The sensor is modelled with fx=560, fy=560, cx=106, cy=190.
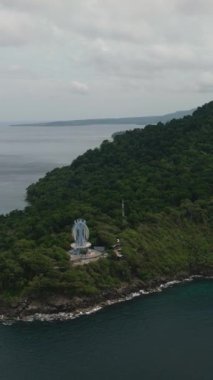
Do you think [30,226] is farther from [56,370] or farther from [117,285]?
[56,370]

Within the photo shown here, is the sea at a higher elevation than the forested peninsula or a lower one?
lower

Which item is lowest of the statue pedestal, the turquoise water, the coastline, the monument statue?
the turquoise water

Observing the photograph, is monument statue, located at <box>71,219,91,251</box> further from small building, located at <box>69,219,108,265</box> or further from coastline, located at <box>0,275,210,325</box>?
coastline, located at <box>0,275,210,325</box>

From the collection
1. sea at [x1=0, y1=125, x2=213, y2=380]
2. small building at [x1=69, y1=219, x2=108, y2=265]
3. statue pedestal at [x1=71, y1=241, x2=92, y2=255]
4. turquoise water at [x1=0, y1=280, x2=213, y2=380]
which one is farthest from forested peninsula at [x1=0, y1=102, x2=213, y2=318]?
turquoise water at [x1=0, y1=280, x2=213, y2=380]

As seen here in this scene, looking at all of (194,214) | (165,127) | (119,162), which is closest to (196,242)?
(194,214)

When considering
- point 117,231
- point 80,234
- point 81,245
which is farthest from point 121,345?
point 117,231

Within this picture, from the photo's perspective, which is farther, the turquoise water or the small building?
the small building
